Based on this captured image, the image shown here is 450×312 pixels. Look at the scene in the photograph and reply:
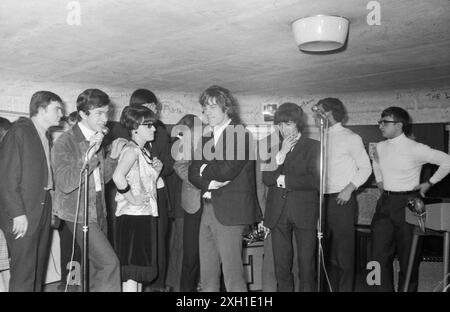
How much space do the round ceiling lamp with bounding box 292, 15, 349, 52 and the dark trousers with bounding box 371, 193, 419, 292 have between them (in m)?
1.42

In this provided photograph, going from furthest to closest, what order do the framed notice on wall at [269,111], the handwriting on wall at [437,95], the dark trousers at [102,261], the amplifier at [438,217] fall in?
the framed notice on wall at [269,111] → the handwriting on wall at [437,95] → the amplifier at [438,217] → the dark trousers at [102,261]

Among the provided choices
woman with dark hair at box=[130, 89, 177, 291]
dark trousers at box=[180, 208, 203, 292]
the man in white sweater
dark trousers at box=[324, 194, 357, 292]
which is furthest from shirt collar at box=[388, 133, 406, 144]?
woman with dark hair at box=[130, 89, 177, 291]

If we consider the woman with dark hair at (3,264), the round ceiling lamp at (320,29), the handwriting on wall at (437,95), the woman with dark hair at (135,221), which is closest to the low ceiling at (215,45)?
the round ceiling lamp at (320,29)

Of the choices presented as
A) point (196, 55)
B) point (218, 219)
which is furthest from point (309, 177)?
point (196, 55)

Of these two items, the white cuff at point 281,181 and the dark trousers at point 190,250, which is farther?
the dark trousers at point 190,250

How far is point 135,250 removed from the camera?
115 inches

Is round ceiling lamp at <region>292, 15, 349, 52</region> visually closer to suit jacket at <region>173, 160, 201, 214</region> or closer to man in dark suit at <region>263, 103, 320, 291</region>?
man in dark suit at <region>263, 103, 320, 291</region>

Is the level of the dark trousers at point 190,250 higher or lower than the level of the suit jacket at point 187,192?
lower

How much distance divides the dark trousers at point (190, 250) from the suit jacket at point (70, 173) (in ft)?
2.59

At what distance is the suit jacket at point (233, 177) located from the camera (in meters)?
2.70

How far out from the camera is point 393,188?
372cm

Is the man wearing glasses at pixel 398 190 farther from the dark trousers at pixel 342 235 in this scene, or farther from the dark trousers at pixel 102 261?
the dark trousers at pixel 102 261
